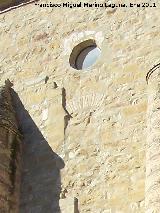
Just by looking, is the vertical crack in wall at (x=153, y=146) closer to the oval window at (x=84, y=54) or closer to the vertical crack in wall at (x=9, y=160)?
the oval window at (x=84, y=54)

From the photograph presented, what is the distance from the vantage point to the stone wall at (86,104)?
826 cm

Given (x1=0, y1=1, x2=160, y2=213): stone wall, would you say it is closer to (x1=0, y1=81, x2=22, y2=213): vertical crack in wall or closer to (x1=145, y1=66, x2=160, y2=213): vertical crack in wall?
(x1=0, y1=81, x2=22, y2=213): vertical crack in wall

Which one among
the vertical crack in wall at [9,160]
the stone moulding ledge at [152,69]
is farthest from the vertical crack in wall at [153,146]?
the vertical crack in wall at [9,160]

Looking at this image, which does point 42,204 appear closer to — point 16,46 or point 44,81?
point 44,81

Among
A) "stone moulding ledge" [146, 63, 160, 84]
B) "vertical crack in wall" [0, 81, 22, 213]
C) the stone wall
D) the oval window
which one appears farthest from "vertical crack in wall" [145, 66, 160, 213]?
"vertical crack in wall" [0, 81, 22, 213]

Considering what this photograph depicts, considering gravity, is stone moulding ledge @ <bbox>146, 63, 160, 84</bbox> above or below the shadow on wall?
above

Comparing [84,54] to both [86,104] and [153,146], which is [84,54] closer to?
[86,104]

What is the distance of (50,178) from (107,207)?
1.21 meters

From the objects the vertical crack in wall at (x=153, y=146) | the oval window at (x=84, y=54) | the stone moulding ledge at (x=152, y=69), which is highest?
the oval window at (x=84, y=54)

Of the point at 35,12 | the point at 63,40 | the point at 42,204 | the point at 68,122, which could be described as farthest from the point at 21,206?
the point at 35,12

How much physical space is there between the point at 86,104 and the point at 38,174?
141 cm

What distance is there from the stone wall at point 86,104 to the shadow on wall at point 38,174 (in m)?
0.02

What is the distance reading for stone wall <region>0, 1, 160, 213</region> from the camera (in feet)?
27.1

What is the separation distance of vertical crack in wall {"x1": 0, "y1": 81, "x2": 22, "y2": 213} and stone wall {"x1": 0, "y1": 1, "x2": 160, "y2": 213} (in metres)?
0.17
